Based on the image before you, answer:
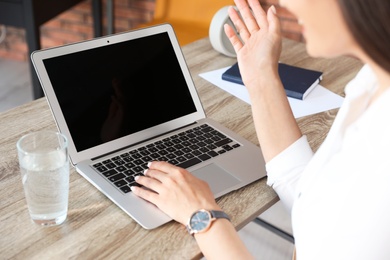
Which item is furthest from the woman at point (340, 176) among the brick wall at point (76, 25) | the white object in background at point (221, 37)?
the brick wall at point (76, 25)

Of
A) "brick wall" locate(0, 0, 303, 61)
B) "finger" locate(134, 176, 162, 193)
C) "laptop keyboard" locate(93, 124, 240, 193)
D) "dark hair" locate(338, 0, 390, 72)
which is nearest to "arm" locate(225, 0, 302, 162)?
"laptop keyboard" locate(93, 124, 240, 193)

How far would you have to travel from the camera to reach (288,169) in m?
1.09

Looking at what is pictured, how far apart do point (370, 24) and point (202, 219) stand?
44cm

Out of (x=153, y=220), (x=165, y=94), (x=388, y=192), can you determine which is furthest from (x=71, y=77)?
(x=388, y=192)

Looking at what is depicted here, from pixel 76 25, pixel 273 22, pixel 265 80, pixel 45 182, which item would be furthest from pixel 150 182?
pixel 76 25

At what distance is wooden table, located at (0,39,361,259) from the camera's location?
91 centimetres

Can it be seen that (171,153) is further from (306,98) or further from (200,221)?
(306,98)

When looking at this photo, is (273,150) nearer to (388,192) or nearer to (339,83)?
(388,192)

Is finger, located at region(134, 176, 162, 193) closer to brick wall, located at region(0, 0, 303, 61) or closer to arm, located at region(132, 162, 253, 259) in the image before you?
arm, located at region(132, 162, 253, 259)

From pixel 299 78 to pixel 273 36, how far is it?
1.18ft

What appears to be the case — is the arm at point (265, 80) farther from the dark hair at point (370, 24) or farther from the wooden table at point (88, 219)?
the dark hair at point (370, 24)

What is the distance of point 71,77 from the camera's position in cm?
114

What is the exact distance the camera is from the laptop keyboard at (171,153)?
1.09 m

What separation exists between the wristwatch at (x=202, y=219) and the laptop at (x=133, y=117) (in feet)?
0.20
